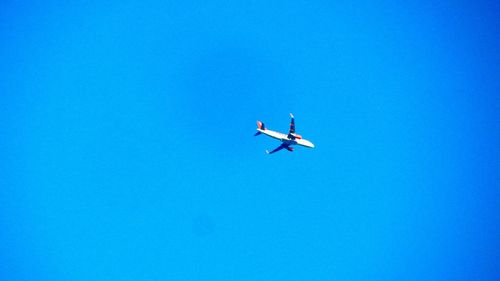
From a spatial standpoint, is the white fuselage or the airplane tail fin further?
→ the airplane tail fin

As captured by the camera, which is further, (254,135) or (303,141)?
(303,141)

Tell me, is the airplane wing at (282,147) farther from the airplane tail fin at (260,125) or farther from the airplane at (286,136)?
the airplane tail fin at (260,125)

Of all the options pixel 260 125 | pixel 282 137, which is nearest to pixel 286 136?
pixel 282 137

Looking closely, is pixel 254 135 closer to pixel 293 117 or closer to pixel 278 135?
pixel 278 135

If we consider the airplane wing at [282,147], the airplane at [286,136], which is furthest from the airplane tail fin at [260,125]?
the airplane wing at [282,147]

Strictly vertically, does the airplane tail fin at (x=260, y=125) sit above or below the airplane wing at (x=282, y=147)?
above

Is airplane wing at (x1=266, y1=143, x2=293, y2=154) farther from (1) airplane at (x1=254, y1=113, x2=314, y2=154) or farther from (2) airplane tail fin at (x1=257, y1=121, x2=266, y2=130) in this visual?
(2) airplane tail fin at (x1=257, y1=121, x2=266, y2=130)

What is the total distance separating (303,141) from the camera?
66.8 m

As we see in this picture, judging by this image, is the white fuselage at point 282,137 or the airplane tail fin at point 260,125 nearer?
the white fuselage at point 282,137

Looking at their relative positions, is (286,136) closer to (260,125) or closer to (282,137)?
(282,137)

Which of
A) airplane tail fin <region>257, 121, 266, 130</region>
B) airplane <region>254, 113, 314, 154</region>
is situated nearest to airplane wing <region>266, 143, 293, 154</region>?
airplane <region>254, 113, 314, 154</region>

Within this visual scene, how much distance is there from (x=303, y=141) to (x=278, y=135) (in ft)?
24.8

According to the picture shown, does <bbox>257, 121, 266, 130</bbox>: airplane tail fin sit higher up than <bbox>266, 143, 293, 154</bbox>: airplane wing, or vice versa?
<bbox>257, 121, 266, 130</bbox>: airplane tail fin

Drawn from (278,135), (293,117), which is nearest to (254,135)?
(278,135)
